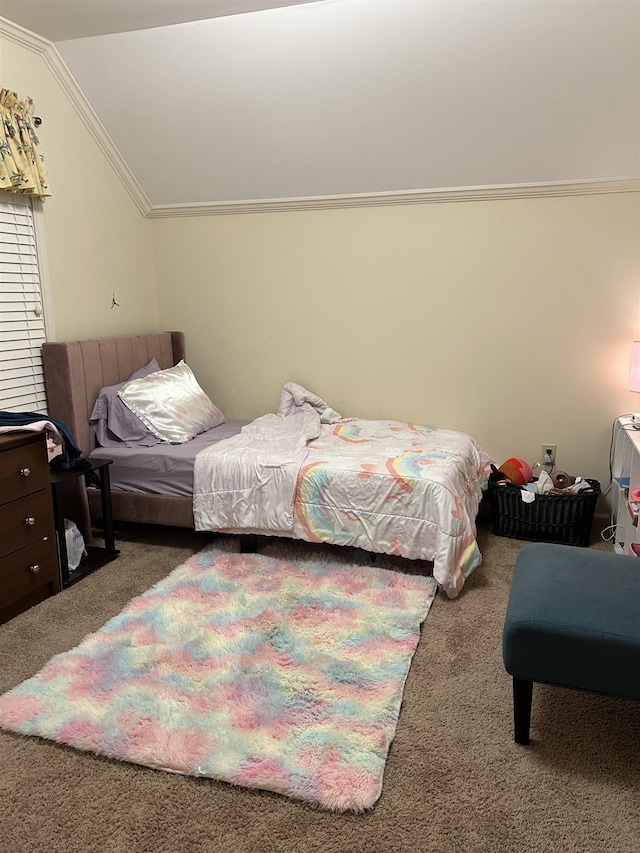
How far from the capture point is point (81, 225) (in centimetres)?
359

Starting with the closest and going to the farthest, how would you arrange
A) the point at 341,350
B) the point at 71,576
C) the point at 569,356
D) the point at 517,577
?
the point at 517,577 < the point at 71,576 < the point at 569,356 < the point at 341,350

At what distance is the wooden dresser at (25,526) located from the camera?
8.19 feet

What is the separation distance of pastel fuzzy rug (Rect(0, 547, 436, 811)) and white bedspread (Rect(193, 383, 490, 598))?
0.19 meters

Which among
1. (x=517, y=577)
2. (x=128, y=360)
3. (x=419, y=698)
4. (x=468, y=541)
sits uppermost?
(x=128, y=360)

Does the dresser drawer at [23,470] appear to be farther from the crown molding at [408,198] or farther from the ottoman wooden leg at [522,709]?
Result: the crown molding at [408,198]

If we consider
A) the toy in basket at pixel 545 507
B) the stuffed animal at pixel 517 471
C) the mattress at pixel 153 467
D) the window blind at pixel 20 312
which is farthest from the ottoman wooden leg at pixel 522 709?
the window blind at pixel 20 312

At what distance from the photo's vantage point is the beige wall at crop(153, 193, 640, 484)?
348cm

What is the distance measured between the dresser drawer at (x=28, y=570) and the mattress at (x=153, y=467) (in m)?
0.61

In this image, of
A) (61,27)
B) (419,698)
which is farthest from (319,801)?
(61,27)

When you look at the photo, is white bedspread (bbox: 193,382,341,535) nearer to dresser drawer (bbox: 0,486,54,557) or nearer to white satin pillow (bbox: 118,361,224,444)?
white satin pillow (bbox: 118,361,224,444)

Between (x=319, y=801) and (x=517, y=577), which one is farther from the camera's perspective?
(x=517, y=577)

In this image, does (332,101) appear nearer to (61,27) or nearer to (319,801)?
(61,27)

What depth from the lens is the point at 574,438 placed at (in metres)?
3.63

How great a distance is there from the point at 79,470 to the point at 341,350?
1.78 meters
